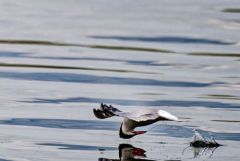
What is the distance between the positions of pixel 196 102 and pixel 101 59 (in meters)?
2.38

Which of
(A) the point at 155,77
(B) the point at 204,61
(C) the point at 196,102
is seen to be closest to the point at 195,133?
(C) the point at 196,102

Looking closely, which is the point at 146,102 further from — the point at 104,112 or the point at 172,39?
the point at 172,39

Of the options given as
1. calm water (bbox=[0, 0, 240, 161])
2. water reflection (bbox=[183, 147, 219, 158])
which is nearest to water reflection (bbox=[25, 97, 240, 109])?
calm water (bbox=[0, 0, 240, 161])

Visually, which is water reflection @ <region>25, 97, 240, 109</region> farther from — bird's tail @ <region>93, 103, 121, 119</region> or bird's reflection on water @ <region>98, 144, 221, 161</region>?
bird's tail @ <region>93, 103, 121, 119</region>

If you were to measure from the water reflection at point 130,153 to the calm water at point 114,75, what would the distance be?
0.02 m

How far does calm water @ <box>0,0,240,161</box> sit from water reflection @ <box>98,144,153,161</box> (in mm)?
18

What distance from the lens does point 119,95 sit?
8844 millimetres

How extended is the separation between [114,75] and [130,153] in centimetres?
321

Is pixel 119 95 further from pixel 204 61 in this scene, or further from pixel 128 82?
pixel 204 61

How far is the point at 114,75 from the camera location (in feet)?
32.3

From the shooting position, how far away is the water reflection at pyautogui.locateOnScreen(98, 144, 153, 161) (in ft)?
21.5

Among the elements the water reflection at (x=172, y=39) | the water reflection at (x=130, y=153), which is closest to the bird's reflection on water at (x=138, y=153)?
the water reflection at (x=130, y=153)

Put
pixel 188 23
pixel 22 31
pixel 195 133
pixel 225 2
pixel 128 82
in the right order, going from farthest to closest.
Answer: pixel 225 2 → pixel 188 23 → pixel 22 31 → pixel 128 82 → pixel 195 133

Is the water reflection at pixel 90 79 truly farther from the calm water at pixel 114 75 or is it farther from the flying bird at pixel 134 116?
the flying bird at pixel 134 116
